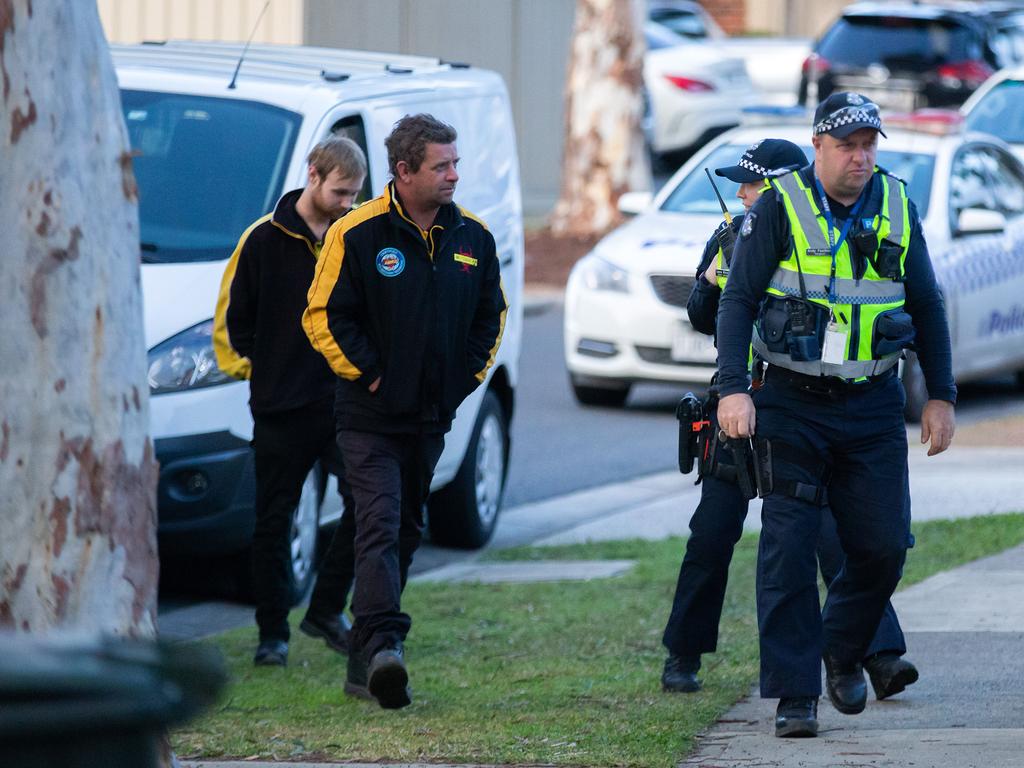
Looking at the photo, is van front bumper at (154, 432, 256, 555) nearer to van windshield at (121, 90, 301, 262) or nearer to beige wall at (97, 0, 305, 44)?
van windshield at (121, 90, 301, 262)

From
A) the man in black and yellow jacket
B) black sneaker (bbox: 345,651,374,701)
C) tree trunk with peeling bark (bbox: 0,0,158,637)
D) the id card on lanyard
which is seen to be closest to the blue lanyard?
the id card on lanyard

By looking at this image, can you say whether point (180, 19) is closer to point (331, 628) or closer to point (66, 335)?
point (331, 628)

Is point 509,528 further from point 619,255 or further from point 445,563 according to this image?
point 619,255

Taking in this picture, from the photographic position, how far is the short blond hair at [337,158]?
6344mm

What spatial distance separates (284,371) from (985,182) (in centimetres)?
756

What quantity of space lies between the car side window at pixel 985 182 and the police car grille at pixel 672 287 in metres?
1.67

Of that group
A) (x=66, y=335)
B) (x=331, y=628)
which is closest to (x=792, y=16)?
(x=331, y=628)

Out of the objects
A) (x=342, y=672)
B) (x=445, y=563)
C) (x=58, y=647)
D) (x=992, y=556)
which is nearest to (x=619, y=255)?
(x=445, y=563)

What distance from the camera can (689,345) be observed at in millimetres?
11852

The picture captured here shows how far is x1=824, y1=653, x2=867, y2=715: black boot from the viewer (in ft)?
17.9

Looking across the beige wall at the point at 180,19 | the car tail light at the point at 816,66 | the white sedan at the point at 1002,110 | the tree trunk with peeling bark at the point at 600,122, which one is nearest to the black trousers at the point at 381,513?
the beige wall at the point at 180,19

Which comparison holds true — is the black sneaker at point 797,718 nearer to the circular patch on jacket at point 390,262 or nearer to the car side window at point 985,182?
A: the circular patch on jacket at point 390,262

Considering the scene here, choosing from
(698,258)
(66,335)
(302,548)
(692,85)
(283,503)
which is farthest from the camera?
(692,85)

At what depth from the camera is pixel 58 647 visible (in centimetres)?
222
